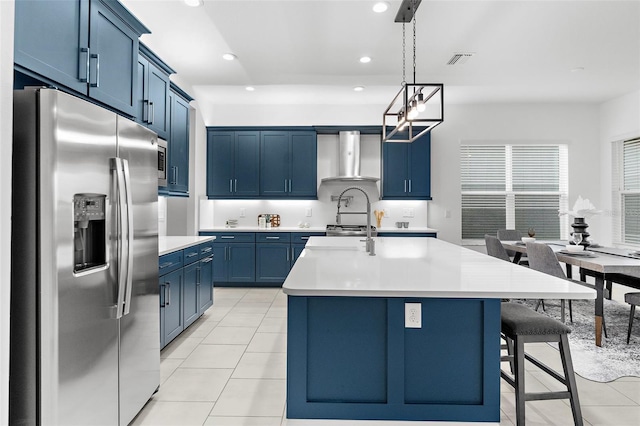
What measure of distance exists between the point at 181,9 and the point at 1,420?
3.21m

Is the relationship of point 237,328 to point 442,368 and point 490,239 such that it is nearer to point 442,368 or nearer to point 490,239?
point 442,368

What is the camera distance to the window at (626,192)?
578 centimetres

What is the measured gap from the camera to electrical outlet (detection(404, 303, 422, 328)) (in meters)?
1.87

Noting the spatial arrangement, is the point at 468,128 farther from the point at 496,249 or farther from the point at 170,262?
the point at 170,262

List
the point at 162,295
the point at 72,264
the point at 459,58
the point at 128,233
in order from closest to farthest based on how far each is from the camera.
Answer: the point at 72,264, the point at 128,233, the point at 162,295, the point at 459,58

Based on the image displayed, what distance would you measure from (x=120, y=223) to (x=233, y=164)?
14.3 feet

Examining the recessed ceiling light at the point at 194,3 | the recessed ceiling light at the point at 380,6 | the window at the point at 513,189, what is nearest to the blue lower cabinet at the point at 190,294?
the recessed ceiling light at the point at 194,3

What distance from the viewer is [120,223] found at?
1908 mm

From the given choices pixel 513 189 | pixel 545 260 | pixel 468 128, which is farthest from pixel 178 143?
pixel 513 189

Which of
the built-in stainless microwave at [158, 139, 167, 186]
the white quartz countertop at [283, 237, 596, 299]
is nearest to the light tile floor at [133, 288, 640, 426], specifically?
the white quartz countertop at [283, 237, 596, 299]

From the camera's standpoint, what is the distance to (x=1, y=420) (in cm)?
122

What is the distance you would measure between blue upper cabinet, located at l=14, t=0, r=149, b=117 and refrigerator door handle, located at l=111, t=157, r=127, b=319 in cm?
A: 54

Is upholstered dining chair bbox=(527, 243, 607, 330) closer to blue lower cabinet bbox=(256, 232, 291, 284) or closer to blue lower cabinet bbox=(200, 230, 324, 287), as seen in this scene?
blue lower cabinet bbox=(200, 230, 324, 287)

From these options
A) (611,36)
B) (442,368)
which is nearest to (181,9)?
(442,368)
